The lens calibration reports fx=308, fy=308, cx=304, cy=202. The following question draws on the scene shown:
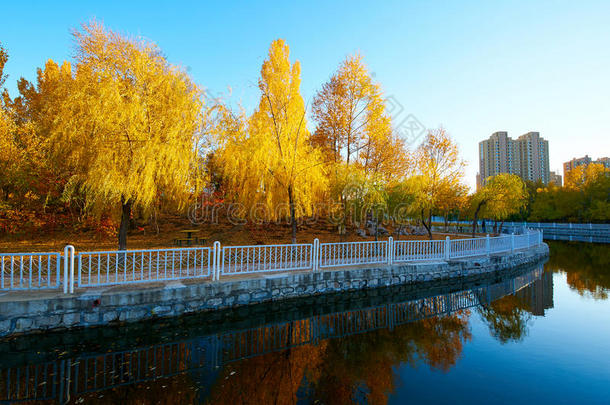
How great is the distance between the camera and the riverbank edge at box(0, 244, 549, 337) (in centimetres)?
588

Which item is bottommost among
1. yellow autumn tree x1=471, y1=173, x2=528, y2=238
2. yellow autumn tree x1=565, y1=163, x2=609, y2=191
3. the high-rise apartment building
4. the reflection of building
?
the reflection of building

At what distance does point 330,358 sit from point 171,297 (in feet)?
12.8

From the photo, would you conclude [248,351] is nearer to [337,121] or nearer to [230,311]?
[230,311]

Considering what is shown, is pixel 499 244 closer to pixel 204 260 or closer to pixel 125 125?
pixel 204 260

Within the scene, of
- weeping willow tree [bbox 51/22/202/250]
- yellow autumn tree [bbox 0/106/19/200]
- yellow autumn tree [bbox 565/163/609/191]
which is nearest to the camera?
weeping willow tree [bbox 51/22/202/250]

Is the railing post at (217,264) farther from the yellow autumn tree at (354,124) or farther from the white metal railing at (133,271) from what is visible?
the yellow autumn tree at (354,124)

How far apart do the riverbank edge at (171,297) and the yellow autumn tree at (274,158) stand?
3.13 meters

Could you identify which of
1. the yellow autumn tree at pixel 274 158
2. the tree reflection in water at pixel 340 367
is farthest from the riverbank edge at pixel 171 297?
the yellow autumn tree at pixel 274 158

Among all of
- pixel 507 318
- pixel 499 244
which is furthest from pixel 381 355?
pixel 499 244

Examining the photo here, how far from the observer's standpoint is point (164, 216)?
21.1 metres

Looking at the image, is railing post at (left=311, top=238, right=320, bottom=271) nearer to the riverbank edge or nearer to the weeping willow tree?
the riverbank edge

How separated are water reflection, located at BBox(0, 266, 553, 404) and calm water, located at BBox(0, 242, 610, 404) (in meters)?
0.02

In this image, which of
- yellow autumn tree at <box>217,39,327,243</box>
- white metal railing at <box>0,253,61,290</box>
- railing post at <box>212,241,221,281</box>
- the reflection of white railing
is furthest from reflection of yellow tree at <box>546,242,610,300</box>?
white metal railing at <box>0,253,61,290</box>

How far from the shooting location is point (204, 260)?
458 inches
